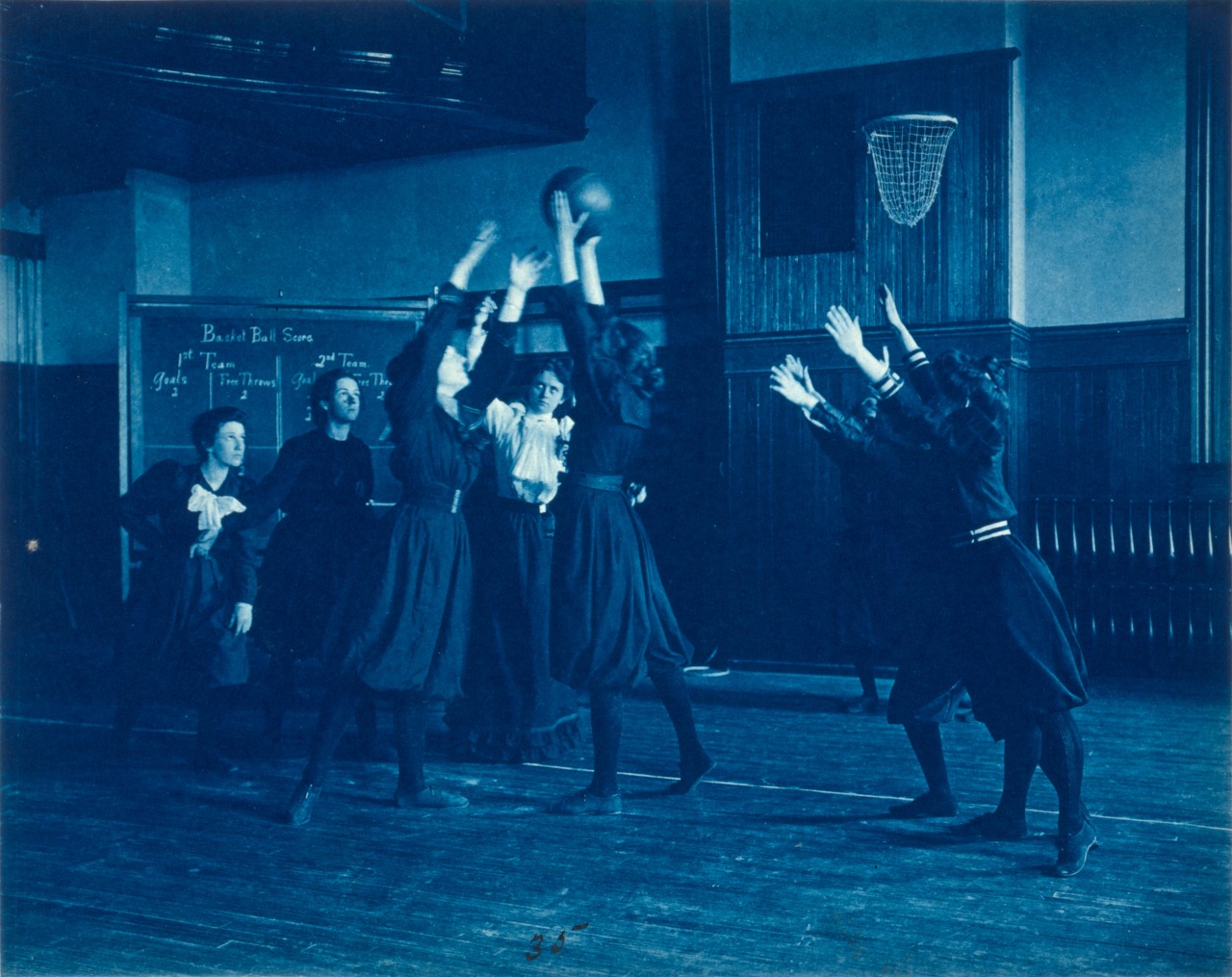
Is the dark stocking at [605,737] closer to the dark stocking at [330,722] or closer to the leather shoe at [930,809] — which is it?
the dark stocking at [330,722]

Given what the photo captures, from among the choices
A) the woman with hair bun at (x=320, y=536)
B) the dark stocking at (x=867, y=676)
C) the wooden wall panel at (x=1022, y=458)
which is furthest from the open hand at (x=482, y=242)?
the wooden wall panel at (x=1022, y=458)

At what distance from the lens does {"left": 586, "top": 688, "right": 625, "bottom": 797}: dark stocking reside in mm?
3439

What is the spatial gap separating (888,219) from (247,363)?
3.87 meters

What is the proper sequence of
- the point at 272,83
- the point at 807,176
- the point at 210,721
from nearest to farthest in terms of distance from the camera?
the point at 210,721 → the point at 272,83 → the point at 807,176

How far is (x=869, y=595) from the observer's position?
16.5 ft

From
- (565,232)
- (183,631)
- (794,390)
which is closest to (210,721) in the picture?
(183,631)

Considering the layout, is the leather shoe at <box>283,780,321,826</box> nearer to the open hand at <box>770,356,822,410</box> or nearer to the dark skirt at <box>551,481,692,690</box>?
the dark skirt at <box>551,481,692,690</box>

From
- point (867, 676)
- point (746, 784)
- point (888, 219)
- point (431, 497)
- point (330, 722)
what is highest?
point (888, 219)

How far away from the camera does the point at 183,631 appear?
13.4 feet

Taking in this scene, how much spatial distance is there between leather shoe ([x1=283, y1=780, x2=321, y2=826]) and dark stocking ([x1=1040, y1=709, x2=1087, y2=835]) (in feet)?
6.90

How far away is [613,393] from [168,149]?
206 inches

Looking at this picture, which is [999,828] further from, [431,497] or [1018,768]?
[431,497]

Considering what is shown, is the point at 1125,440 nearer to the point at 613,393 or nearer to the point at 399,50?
the point at 613,393

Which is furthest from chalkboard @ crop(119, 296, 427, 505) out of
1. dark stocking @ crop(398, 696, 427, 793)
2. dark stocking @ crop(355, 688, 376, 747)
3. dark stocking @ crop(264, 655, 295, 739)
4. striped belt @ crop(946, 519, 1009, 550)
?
striped belt @ crop(946, 519, 1009, 550)
